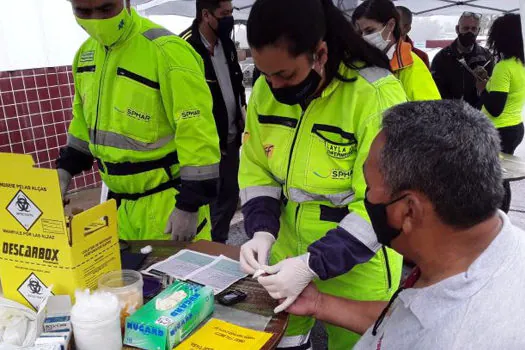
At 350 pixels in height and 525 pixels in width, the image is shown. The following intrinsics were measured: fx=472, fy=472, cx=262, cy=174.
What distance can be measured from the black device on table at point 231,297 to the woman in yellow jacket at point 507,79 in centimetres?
297

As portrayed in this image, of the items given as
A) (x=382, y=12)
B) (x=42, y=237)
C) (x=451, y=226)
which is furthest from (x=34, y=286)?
(x=382, y=12)

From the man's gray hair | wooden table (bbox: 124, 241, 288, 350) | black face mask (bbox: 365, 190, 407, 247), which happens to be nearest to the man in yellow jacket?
wooden table (bbox: 124, 241, 288, 350)

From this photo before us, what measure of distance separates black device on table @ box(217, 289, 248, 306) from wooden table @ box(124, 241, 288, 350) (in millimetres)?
14

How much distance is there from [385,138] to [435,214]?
6.9 inches

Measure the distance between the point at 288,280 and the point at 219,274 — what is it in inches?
12.1

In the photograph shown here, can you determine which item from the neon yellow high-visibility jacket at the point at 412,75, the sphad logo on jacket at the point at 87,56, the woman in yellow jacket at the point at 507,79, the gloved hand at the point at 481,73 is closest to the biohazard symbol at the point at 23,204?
the sphad logo on jacket at the point at 87,56

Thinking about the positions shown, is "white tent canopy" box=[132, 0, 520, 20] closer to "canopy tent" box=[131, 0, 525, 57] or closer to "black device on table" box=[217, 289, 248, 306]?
"canopy tent" box=[131, 0, 525, 57]

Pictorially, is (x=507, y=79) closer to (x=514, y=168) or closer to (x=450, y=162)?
(x=514, y=168)

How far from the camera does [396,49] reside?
2799 millimetres

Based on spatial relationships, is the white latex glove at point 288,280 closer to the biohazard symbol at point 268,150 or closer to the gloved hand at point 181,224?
the biohazard symbol at point 268,150

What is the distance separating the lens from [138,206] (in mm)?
1954

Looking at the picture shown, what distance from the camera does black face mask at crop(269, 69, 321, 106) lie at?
142cm

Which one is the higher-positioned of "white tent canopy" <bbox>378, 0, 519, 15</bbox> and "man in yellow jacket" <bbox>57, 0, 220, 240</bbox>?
"white tent canopy" <bbox>378, 0, 519, 15</bbox>

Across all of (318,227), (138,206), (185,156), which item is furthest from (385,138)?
(138,206)
